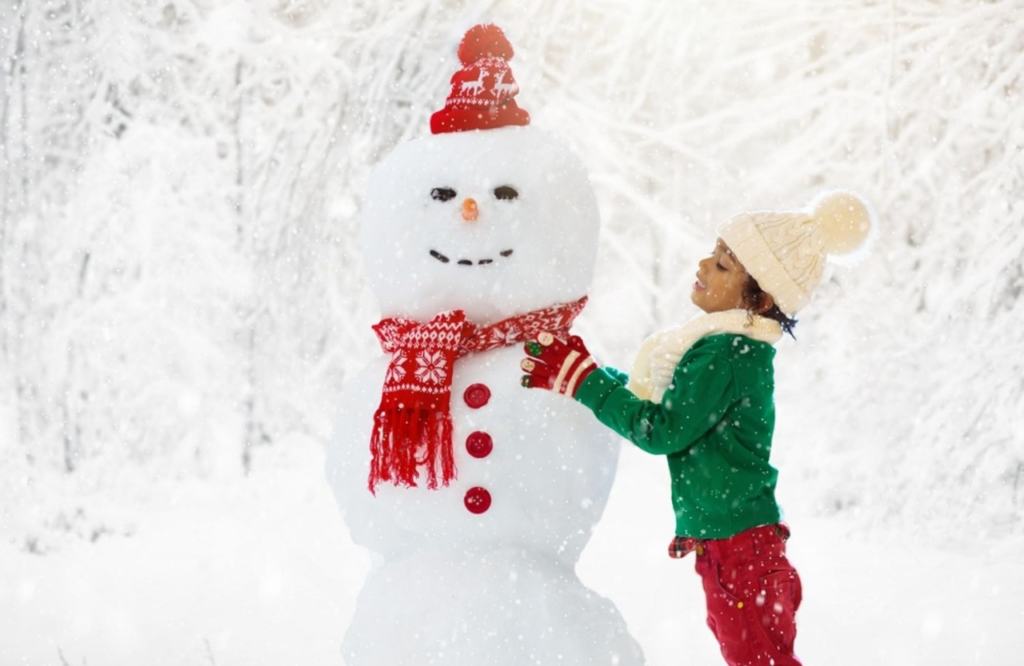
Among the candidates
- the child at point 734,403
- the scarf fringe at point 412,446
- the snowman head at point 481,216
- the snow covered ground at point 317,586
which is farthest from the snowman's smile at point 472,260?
the snow covered ground at point 317,586

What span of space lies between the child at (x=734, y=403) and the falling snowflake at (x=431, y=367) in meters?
0.18

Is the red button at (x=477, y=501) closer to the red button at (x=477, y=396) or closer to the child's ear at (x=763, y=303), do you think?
the red button at (x=477, y=396)

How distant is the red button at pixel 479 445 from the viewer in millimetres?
2318

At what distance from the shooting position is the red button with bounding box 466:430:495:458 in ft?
7.61

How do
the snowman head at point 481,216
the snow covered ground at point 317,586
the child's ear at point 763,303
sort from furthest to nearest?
the snow covered ground at point 317,586, the snowman head at point 481,216, the child's ear at point 763,303

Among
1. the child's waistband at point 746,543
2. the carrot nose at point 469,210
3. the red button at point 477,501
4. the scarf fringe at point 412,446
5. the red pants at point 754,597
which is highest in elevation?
the carrot nose at point 469,210

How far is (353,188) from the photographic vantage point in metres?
5.47

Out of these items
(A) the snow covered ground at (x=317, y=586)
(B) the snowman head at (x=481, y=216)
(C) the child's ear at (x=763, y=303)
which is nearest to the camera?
(C) the child's ear at (x=763, y=303)

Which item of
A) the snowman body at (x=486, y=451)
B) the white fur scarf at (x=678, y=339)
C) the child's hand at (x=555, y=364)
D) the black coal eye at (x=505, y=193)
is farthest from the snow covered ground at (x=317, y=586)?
the black coal eye at (x=505, y=193)

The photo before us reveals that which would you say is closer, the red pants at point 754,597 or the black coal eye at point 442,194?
the red pants at point 754,597

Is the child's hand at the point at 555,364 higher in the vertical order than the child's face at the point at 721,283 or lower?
lower

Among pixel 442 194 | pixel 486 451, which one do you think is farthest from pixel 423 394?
pixel 442 194

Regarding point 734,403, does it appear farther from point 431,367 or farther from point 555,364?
point 431,367

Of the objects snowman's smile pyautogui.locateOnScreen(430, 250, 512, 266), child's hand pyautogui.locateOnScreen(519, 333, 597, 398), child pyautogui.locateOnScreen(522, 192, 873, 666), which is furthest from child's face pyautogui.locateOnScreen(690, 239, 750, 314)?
snowman's smile pyautogui.locateOnScreen(430, 250, 512, 266)
